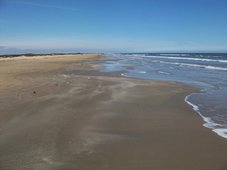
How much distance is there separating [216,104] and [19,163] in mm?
7257

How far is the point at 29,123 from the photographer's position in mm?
7297

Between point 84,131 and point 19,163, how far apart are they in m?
2.08

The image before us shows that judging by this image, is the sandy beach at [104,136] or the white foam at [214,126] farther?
the white foam at [214,126]

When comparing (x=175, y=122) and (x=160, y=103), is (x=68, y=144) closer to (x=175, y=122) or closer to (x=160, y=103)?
(x=175, y=122)

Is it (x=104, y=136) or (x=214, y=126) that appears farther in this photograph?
(x=214, y=126)

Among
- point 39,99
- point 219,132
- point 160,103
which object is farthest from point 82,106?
point 219,132

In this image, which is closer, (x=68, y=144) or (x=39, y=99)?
(x=68, y=144)

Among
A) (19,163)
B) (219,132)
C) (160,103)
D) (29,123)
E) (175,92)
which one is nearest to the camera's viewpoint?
Answer: (19,163)

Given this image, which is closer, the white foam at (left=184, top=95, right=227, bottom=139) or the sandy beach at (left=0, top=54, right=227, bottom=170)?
the sandy beach at (left=0, top=54, right=227, bottom=170)

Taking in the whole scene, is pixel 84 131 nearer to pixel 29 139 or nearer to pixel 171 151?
pixel 29 139

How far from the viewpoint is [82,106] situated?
960 centimetres

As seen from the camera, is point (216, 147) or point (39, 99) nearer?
point (216, 147)

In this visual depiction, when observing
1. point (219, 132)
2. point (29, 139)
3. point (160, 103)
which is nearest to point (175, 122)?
point (219, 132)

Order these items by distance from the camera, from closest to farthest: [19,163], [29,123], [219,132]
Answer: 1. [19,163]
2. [219,132]
3. [29,123]
